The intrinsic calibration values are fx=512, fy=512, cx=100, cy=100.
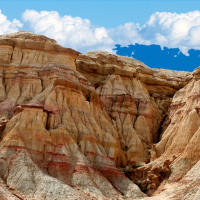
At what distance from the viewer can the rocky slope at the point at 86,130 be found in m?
59.1

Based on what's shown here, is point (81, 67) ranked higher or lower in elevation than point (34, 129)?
higher

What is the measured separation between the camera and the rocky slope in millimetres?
59125

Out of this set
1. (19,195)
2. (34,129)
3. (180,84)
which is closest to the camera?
(19,195)

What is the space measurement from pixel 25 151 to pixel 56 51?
2224 cm

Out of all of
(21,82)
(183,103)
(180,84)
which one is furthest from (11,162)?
(180,84)

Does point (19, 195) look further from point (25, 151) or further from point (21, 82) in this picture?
point (21, 82)

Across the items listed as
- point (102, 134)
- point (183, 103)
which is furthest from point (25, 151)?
point (183, 103)

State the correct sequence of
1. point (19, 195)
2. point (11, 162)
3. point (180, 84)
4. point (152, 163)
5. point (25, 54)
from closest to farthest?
1. point (19, 195)
2. point (11, 162)
3. point (152, 163)
4. point (25, 54)
5. point (180, 84)

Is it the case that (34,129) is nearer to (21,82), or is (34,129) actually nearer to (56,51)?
(21,82)

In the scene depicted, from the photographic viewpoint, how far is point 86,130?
227 feet

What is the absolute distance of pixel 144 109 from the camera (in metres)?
87.1

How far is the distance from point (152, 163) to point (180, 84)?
29027mm

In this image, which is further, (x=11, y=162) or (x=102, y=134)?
(x=102, y=134)

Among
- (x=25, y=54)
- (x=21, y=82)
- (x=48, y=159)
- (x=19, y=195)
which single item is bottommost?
(x=19, y=195)
